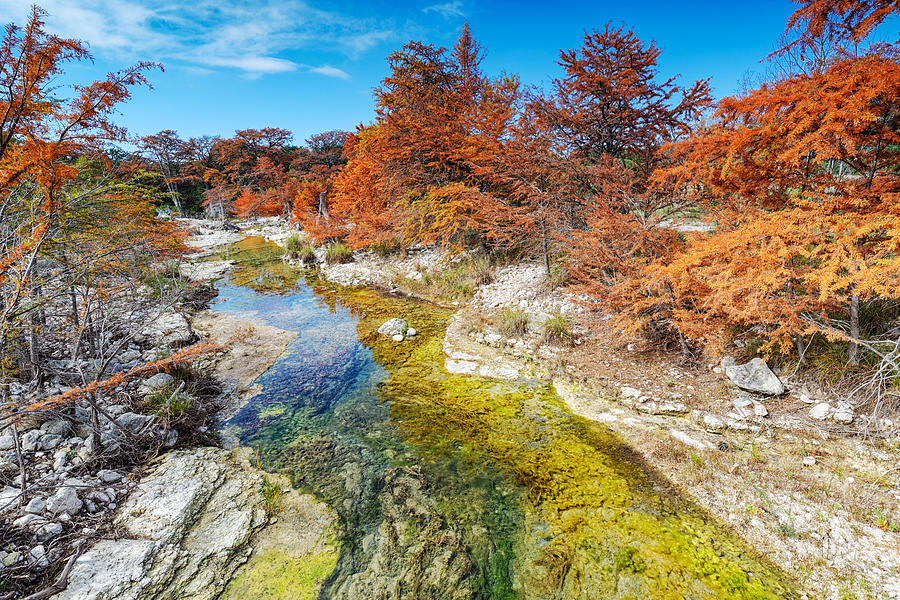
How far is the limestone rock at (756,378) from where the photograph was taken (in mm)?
4476

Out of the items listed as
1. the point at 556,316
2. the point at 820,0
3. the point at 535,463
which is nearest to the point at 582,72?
the point at 820,0

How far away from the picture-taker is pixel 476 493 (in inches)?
149

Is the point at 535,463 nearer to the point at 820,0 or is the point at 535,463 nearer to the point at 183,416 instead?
the point at 183,416

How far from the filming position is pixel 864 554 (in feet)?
9.00

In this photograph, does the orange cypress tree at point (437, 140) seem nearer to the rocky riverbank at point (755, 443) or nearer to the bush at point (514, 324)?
the bush at point (514, 324)

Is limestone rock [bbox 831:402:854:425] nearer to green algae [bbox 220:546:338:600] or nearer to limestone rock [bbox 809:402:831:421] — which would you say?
limestone rock [bbox 809:402:831:421]

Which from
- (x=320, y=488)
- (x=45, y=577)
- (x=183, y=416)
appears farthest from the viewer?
(x=183, y=416)

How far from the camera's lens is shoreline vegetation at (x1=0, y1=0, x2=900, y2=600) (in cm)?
301

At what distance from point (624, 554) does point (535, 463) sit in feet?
4.30

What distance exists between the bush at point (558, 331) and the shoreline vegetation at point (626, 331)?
0.05 meters

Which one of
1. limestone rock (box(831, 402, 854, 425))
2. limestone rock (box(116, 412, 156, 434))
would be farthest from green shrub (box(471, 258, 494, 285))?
limestone rock (box(116, 412, 156, 434))

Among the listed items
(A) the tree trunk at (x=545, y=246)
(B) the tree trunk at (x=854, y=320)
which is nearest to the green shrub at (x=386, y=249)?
(A) the tree trunk at (x=545, y=246)

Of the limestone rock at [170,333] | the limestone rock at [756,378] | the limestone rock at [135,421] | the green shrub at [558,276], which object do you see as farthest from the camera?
the green shrub at [558,276]

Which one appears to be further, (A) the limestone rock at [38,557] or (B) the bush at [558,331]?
(B) the bush at [558,331]
